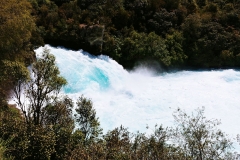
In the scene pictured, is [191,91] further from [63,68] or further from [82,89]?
[63,68]

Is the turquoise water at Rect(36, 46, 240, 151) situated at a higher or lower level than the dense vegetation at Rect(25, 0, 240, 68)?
lower

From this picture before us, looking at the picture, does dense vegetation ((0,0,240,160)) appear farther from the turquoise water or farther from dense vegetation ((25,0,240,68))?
the turquoise water

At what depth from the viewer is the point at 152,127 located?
66.4ft

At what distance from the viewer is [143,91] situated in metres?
24.2

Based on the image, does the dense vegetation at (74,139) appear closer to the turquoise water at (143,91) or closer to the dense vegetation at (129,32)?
the dense vegetation at (129,32)

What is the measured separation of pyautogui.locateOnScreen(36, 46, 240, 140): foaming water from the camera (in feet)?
69.4

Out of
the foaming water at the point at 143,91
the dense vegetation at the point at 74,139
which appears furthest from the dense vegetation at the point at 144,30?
the dense vegetation at the point at 74,139

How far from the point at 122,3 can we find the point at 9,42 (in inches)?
619

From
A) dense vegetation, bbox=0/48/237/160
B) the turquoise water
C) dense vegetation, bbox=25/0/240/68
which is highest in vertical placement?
dense vegetation, bbox=25/0/240/68

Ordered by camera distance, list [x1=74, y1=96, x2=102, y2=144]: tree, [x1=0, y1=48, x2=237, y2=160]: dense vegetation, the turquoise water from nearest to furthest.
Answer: [x1=0, y1=48, x2=237, y2=160]: dense vegetation
[x1=74, y1=96, x2=102, y2=144]: tree
the turquoise water

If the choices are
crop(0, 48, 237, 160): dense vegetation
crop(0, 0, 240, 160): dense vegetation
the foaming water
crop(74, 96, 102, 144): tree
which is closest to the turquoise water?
the foaming water

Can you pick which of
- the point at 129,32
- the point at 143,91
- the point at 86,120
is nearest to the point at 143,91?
the point at 143,91

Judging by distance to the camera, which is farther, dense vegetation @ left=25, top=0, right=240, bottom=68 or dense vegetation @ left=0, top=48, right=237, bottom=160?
dense vegetation @ left=25, top=0, right=240, bottom=68

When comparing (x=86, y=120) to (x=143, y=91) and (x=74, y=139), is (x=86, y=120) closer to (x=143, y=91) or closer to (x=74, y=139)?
(x=74, y=139)
